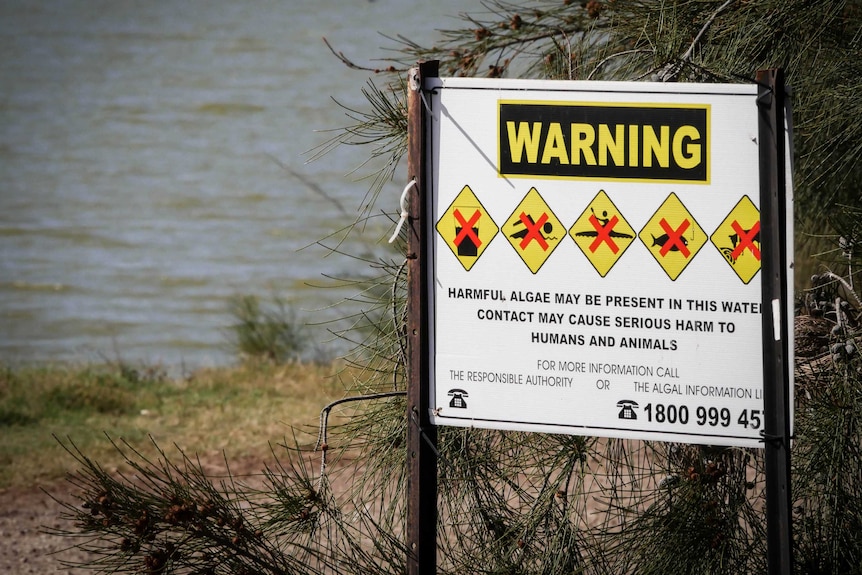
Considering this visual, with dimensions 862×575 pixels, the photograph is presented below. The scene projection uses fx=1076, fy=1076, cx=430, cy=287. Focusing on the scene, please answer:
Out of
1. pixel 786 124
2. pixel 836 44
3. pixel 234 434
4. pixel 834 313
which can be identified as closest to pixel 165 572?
pixel 786 124

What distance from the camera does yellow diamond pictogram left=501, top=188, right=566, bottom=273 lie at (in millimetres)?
2666

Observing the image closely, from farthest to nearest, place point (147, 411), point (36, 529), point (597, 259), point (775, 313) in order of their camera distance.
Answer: point (147, 411) → point (36, 529) → point (597, 259) → point (775, 313)

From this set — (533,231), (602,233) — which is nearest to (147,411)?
(533,231)

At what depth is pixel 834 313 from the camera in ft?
10.9

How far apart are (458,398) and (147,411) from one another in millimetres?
4271

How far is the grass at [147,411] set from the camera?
19.1 ft

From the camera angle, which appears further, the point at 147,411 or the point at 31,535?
the point at 147,411

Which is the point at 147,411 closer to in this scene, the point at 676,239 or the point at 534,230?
the point at 534,230

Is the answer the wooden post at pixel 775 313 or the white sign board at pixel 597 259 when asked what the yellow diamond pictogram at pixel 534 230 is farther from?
the wooden post at pixel 775 313

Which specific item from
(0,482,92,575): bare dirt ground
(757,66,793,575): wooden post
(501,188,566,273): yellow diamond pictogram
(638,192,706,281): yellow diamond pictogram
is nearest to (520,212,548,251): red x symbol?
(501,188,566,273): yellow diamond pictogram

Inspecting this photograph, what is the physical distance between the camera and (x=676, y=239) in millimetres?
2596

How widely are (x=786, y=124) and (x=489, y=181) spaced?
0.72 metres

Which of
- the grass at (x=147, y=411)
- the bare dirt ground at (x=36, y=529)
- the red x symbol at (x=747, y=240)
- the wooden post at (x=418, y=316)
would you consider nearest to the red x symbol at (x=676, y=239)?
the red x symbol at (x=747, y=240)

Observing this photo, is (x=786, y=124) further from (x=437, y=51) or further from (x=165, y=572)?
(x=165, y=572)
